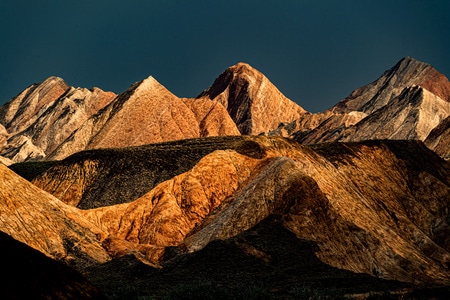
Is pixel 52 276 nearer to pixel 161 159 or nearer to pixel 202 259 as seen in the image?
pixel 202 259

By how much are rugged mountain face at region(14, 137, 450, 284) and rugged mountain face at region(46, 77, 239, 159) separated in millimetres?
56983

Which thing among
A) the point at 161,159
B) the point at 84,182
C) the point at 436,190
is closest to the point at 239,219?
the point at 161,159

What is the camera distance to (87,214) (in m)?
68.3

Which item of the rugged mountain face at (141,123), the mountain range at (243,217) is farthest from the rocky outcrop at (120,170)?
the rugged mountain face at (141,123)

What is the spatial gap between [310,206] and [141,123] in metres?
99.7

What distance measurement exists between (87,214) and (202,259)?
2206 centimetres

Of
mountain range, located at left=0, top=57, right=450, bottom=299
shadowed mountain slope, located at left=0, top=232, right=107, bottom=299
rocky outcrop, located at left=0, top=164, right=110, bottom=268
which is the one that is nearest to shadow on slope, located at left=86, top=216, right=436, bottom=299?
mountain range, located at left=0, top=57, right=450, bottom=299

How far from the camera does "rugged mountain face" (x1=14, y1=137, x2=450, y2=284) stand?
2331 inches

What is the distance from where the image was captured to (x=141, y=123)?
15575cm

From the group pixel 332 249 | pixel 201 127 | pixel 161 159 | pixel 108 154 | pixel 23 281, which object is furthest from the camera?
pixel 201 127

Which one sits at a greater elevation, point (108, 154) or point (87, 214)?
point (108, 154)

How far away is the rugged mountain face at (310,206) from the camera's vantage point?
59.2 meters

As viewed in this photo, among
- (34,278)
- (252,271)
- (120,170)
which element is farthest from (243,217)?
(34,278)

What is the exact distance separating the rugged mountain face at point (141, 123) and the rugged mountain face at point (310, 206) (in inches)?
2243
